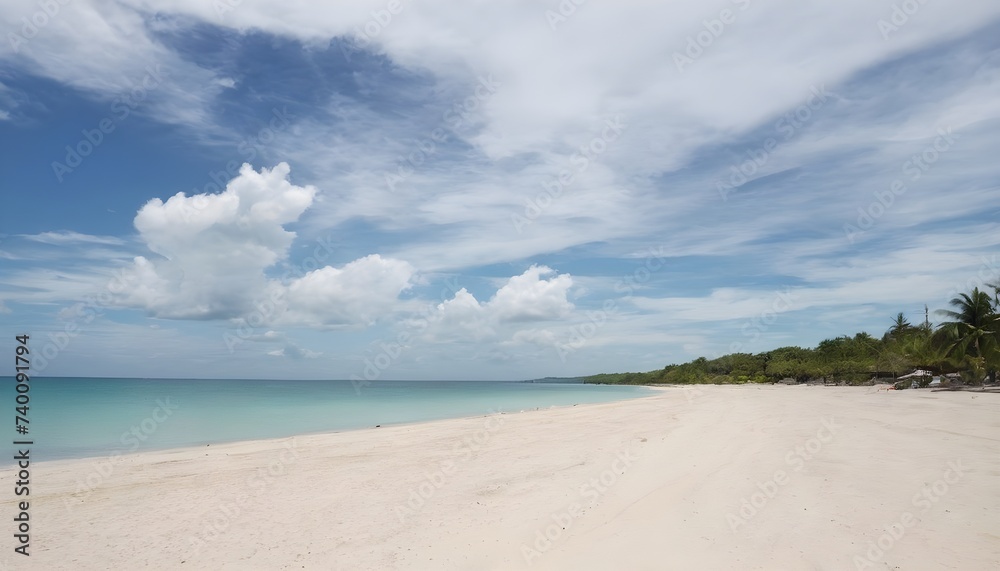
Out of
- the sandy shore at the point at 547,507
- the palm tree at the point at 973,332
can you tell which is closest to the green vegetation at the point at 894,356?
the palm tree at the point at 973,332

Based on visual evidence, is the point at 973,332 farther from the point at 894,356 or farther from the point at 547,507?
the point at 547,507

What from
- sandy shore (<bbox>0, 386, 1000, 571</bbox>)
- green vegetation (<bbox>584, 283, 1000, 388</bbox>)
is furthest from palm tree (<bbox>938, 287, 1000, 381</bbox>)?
sandy shore (<bbox>0, 386, 1000, 571</bbox>)

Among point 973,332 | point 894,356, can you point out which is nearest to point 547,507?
point 973,332

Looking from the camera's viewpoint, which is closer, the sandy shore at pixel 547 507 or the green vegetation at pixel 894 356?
the sandy shore at pixel 547 507

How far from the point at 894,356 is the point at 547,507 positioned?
7392cm

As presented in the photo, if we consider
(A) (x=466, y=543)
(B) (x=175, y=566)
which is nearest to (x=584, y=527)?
(A) (x=466, y=543)

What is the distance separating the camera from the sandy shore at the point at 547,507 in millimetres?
6711

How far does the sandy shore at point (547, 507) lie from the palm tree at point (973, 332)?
40686 mm

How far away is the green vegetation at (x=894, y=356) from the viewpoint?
4678 centimetres

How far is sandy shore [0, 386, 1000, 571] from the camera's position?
6711mm

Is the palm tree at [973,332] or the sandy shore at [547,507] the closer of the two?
the sandy shore at [547,507]

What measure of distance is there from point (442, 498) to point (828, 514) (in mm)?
6354

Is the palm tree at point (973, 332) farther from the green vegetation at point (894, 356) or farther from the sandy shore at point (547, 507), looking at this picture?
the sandy shore at point (547, 507)

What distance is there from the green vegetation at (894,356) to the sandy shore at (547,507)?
137ft
